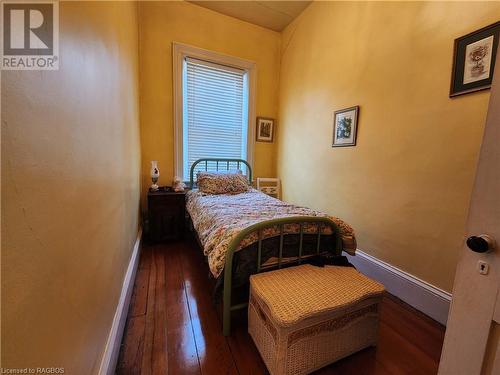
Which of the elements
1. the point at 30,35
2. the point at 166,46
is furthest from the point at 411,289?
the point at 166,46

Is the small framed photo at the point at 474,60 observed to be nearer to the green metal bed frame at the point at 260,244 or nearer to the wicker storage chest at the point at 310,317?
the green metal bed frame at the point at 260,244

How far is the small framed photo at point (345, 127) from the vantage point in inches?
86.1

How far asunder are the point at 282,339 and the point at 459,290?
0.72 metres

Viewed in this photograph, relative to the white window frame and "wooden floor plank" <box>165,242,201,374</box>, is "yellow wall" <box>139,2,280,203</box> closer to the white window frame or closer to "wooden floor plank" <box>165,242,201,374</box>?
the white window frame

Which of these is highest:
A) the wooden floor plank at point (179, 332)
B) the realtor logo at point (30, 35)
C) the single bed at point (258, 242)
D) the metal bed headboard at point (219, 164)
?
the realtor logo at point (30, 35)

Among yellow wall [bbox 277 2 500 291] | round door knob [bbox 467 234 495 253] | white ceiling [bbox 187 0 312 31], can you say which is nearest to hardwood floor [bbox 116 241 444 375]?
yellow wall [bbox 277 2 500 291]

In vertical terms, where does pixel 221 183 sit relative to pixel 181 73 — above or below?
below

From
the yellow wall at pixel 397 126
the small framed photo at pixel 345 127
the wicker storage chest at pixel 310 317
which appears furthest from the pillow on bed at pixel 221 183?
the wicker storage chest at pixel 310 317

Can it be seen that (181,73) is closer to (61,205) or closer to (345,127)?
(345,127)

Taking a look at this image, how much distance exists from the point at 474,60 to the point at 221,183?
8.03 feet

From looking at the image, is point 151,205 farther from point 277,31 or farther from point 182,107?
point 277,31

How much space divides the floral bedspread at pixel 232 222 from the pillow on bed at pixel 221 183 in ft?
1.02

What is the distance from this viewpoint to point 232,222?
1.53 metres

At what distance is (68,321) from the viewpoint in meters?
0.62
